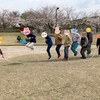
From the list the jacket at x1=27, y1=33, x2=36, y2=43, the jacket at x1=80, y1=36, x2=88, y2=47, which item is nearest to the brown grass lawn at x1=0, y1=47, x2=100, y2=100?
the jacket at x1=27, y1=33, x2=36, y2=43

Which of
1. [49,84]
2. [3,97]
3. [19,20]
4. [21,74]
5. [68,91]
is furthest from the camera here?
[19,20]

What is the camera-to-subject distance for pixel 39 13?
35.3 meters

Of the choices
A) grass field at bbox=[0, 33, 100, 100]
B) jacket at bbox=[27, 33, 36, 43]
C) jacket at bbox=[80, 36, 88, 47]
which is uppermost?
jacket at bbox=[27, 33, 36, 43]

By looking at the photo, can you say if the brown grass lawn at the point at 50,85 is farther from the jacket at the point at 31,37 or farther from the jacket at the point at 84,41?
the jacket at the point at 84,41

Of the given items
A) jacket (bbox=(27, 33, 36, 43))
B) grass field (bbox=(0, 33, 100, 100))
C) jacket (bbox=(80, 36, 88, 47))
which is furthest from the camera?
jacket (bbox=(80, 36, 88, 47))

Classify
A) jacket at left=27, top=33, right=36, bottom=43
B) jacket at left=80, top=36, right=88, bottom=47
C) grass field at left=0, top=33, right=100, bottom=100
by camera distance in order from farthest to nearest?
1. jacket at left=80, top=36, right=88, bottom=47
2. jacket at left=27, top=33, right=36, bottom=43
3. grass field at left=0, top=33, right=100, bottom=100

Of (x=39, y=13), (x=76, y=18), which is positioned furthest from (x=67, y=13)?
(x=39, y=13)

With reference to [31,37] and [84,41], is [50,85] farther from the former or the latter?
[84,41]

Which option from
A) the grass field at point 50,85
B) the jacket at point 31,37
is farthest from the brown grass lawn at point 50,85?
the jacket at point 31,37

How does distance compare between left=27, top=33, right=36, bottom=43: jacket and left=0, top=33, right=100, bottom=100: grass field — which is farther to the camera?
left=27, top=33, right=36, bottom=43: jacket

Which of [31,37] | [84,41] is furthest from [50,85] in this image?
[84,41]

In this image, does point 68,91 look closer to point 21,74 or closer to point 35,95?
point 35,95

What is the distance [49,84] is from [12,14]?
37.8 m

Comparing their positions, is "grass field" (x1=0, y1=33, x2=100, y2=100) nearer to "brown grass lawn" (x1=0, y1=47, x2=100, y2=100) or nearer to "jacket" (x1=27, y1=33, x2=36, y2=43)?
"brown grass lawn" (x1=0, y1=47, x2=100, y2=100)
